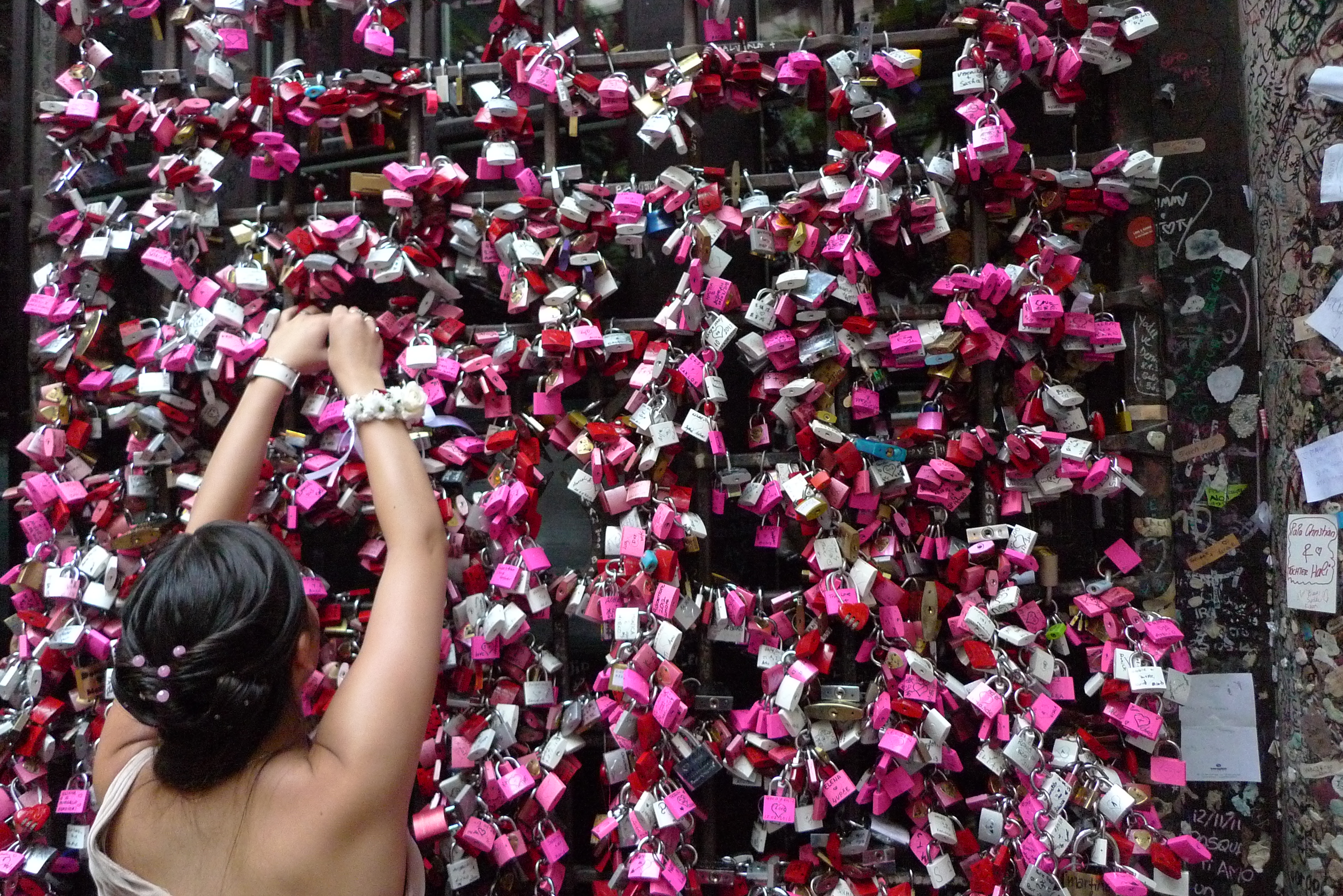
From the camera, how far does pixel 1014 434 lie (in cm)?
197

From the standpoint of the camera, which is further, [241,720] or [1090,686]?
[1090,686]

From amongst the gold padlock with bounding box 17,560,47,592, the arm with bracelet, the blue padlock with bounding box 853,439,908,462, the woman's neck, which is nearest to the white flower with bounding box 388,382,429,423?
the arm with bracelet

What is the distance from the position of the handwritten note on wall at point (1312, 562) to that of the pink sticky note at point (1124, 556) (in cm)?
32

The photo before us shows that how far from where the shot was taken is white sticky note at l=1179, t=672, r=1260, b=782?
2.16 metres

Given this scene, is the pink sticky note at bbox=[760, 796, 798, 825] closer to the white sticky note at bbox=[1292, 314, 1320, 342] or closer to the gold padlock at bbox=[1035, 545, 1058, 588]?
the gold padlock at bbox=[1035, 545, 1058, 588]

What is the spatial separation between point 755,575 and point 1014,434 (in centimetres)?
73

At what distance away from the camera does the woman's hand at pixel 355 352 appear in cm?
168

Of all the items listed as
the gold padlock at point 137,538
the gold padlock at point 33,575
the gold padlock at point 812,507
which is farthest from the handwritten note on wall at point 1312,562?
the gold padlock at point 33,575

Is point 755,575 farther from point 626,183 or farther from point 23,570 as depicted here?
point 23,570

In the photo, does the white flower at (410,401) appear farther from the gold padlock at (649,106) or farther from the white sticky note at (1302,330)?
the white sticky note at (1302,330)

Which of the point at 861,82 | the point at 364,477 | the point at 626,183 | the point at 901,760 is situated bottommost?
the point at 901,760

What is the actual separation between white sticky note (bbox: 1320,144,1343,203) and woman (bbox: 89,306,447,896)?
1983 mm

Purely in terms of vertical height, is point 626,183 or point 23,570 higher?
point 626,183

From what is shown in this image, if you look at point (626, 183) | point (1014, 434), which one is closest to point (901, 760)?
point (1014, 434)
